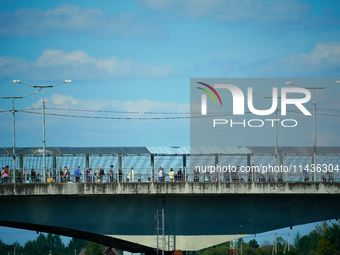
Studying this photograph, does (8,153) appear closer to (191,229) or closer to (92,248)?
(191,229)

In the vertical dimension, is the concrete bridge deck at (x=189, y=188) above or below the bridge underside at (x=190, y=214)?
above

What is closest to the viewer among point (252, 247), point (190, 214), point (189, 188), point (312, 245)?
point (189, 188)

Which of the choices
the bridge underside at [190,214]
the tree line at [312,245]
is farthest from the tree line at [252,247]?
the bridge underside at [190,214]

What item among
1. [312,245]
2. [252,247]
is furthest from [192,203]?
[252,247]

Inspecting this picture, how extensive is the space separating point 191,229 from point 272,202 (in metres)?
5.60

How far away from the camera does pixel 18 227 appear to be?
35.2 meters

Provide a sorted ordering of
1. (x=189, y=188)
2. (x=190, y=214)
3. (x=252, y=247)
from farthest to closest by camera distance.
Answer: (x=252, y=247) → (x=190, y=214) → (x=189, y=188)

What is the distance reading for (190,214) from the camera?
109 ft

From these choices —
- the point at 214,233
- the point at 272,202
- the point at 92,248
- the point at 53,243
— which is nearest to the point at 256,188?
the point at 272,202

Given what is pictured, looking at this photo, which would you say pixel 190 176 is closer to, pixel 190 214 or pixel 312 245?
pixel 190 214

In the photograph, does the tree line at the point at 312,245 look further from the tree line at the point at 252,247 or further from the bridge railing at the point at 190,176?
the bridge railing at the point at 190,176

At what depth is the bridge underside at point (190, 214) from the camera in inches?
1299

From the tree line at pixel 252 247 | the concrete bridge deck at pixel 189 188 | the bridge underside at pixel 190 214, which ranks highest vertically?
the concrete bridge deck at pixel 189 188

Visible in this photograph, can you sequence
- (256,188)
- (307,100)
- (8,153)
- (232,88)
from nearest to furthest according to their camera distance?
(256,188), (8,153), (232,88), (307,100)
